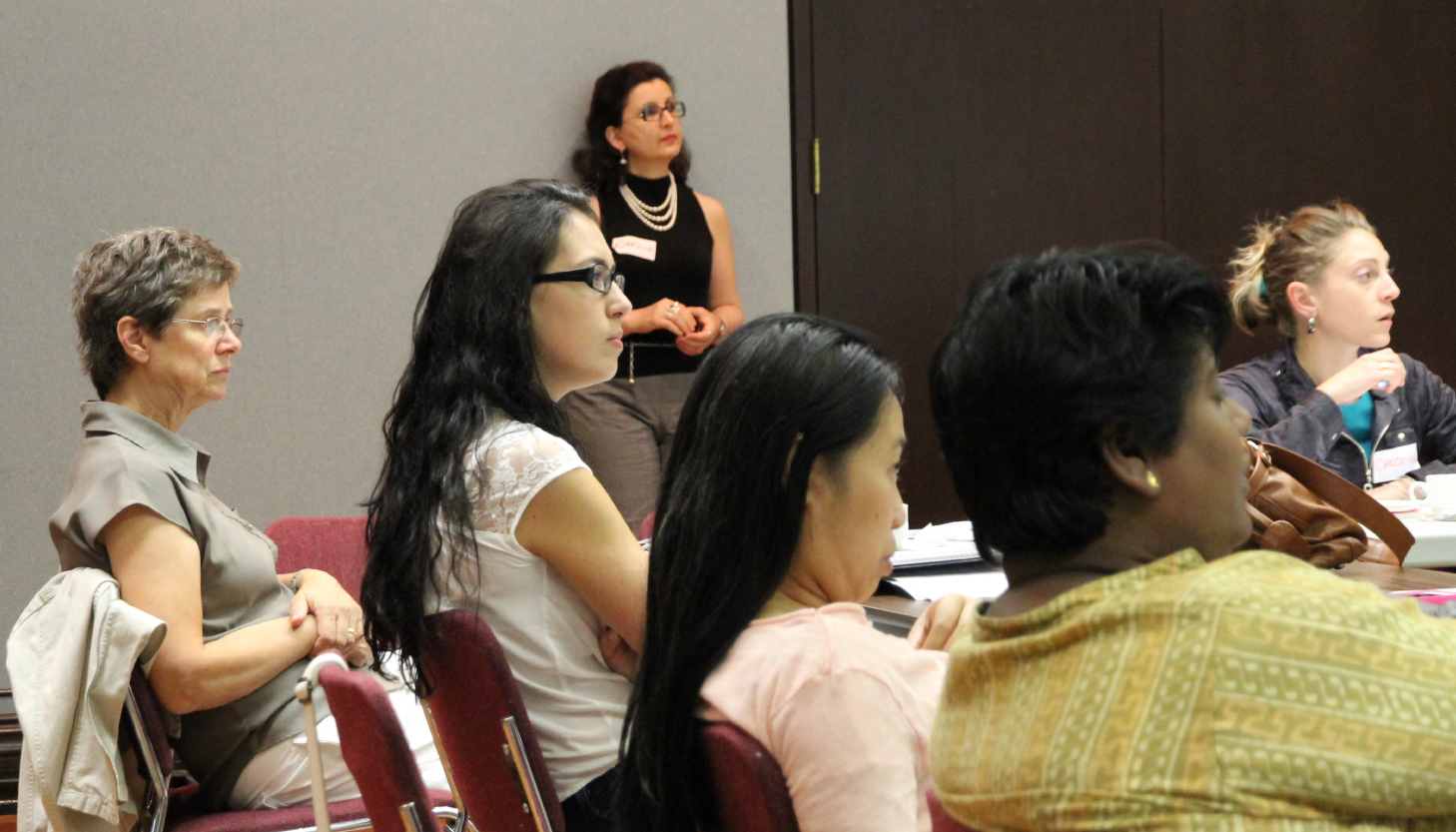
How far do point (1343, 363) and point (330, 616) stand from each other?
2.58 meters

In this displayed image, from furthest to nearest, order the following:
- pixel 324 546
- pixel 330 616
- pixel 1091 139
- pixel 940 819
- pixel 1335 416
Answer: pixel 1091 139
pixel 1335 416
pixel 324 546
pixel 330 616
pixel 940 819

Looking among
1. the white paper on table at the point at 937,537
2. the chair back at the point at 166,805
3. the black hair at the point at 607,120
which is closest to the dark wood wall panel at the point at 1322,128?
the black hair at the point at 607,120

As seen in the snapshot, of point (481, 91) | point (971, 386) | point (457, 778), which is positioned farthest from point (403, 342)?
point (971, 386)

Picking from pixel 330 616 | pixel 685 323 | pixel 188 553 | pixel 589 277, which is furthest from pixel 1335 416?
pixel 188 553

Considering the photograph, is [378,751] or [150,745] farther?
A: [150,745]

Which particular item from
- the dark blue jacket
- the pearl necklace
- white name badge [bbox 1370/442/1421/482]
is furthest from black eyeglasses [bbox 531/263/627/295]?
the pearl necklace

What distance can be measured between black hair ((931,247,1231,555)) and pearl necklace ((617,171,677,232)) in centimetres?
340

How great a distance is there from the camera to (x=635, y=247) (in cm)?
420

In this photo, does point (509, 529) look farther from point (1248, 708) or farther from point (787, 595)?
point (1248, 708)

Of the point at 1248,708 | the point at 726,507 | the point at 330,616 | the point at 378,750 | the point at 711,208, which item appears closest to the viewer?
the point at 1248,708

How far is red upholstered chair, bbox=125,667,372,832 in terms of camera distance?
1.97 meters

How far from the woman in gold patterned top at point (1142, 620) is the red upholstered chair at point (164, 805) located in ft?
4.37

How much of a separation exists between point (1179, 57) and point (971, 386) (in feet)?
14.9

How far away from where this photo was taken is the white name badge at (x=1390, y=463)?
3111 millimetres
